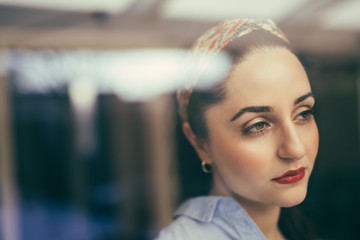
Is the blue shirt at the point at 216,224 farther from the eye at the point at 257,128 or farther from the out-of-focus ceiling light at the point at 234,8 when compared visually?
the out-of-focus ceiling light at the point at 234,8

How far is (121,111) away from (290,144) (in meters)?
2.40

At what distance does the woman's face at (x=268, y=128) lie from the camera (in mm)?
537

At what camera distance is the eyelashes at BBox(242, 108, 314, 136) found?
0.54m

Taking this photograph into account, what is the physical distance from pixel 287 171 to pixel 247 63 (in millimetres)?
191

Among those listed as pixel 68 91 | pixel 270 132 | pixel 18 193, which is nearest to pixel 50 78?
pixel 68 91

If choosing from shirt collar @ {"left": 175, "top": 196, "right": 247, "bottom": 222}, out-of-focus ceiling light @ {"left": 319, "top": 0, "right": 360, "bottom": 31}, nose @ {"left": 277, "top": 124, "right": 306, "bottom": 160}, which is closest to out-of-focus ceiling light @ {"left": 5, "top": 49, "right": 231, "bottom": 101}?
out-of-focus ceiling light @ {"left": 319, "top": 0, "right": 360, "bottom": 31}

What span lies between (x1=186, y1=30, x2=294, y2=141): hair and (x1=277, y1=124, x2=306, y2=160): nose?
4.7 inches

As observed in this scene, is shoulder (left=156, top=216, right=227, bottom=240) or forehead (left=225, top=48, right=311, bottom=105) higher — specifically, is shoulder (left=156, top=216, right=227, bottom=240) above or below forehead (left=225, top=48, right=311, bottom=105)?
below

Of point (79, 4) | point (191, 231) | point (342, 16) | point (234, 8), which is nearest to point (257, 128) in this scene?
point (191, 231)

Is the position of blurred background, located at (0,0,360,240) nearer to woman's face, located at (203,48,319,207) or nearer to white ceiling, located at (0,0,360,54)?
white ceiling, located at (0,0,360,54)

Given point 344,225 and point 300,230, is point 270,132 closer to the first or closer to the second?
point 300,230

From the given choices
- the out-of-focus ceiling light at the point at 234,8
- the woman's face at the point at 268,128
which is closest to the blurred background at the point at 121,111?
the out-of-focus ceiling light at the point at 234,8

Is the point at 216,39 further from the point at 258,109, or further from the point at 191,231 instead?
the point at 191,231

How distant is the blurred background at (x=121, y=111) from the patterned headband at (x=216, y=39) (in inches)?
2.6
